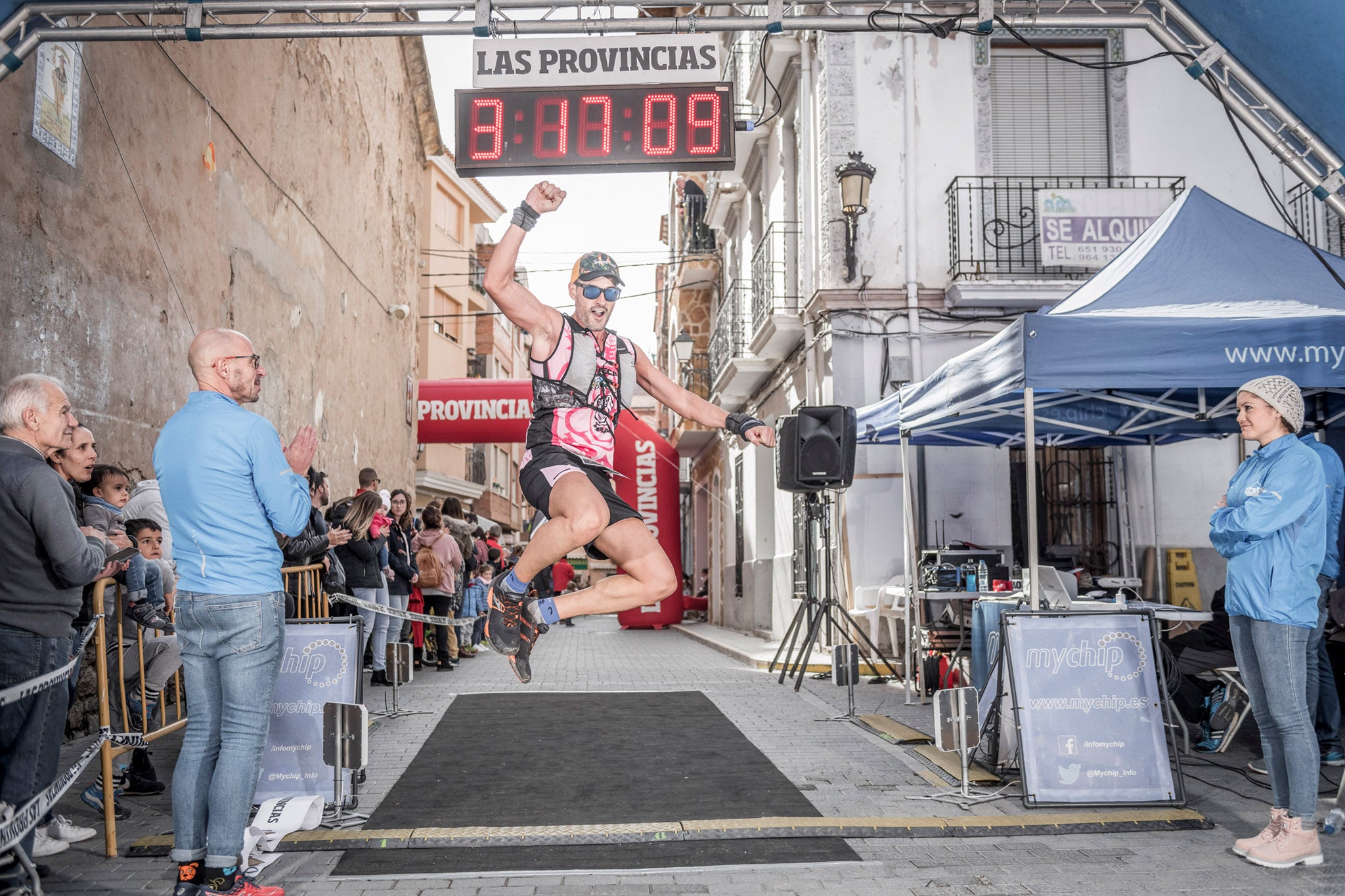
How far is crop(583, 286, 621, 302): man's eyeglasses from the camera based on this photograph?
505cm

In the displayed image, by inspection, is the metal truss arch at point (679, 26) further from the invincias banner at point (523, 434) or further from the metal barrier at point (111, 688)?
the invincias banner at point (523, 434)

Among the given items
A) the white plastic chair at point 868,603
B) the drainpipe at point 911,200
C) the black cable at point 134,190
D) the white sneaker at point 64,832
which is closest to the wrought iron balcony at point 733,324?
the drainpipe at point 911,200

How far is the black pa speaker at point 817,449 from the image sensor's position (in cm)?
843

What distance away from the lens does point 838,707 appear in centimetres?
949

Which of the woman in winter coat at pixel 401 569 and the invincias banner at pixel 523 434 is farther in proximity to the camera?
the invincias banner at pixel 523 434

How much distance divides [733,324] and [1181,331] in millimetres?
14033

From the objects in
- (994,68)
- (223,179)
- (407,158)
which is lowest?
(223,179)

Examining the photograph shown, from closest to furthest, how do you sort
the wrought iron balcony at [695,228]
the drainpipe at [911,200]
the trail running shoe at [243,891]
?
the trail running shoe at [243,891]
the drainpipe at [911,200]
the wrought iron balcony at [695,228]

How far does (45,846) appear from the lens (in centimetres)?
477

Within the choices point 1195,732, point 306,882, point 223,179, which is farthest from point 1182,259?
point 223,179

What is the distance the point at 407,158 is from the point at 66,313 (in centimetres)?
1796

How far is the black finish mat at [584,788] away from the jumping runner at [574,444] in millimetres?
833

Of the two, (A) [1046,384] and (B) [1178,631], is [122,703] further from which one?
(B) [1178,631]

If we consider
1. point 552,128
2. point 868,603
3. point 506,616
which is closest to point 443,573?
point 868,603
